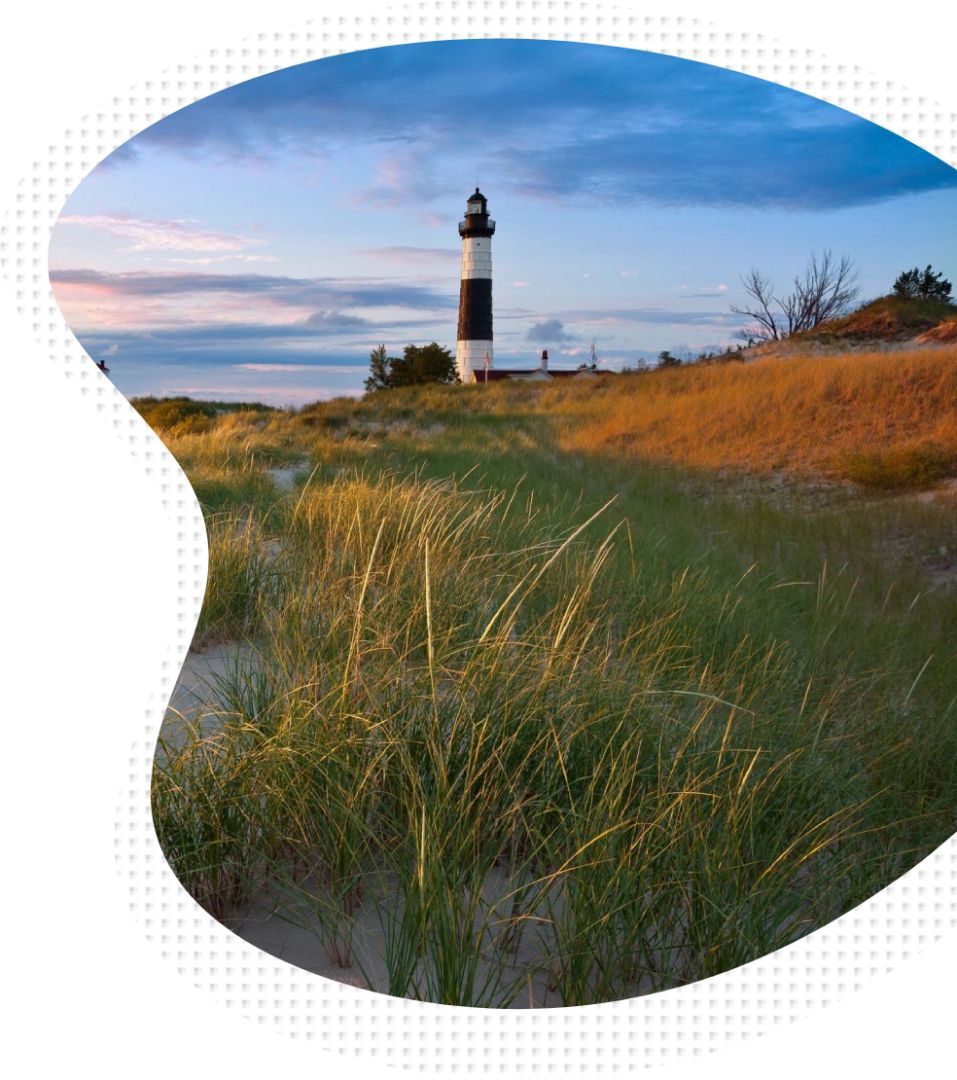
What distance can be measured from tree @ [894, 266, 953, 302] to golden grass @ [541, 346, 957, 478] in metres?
0.12

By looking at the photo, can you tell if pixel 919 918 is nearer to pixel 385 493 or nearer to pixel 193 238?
pixel 385 493

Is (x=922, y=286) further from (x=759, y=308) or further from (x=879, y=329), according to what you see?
(x=759, y=308)

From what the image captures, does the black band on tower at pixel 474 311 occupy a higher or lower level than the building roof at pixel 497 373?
higher

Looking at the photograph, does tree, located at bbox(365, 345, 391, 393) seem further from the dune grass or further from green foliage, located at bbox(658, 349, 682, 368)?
green foliage, located at bbox(658, 349, 682, 368)

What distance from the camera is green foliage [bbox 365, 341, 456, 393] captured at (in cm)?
184

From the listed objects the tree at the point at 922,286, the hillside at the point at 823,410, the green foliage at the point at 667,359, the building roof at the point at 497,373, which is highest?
the tree at the point at 922,286

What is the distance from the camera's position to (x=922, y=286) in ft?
6.32

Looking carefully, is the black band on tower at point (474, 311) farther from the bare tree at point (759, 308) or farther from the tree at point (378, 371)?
the bare tree at point (759, 308)

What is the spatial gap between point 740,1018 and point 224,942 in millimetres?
1001

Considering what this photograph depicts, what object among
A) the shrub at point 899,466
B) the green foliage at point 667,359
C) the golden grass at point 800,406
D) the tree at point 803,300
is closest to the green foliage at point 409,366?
the golden grass at point 800,406

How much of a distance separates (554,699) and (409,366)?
0.72m

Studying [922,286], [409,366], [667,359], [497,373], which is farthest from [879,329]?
[409,366]

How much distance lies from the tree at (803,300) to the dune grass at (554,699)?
9 cm

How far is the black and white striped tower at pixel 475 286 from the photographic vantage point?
184 cm
